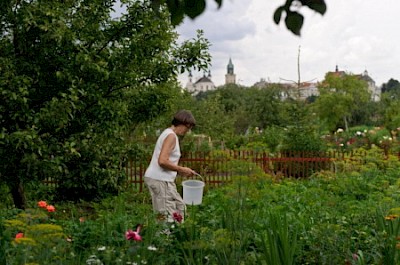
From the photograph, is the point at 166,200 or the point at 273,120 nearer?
the point at 166,200

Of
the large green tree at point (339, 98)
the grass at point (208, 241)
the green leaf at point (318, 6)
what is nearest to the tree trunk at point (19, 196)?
the grass at point (208, 241)

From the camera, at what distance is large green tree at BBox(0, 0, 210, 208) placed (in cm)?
697

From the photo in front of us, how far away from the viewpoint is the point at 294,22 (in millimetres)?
2008

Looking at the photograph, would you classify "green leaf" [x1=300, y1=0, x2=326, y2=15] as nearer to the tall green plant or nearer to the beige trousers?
the tall green plant

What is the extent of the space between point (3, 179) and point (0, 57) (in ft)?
5.33

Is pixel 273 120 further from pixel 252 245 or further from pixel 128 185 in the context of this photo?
pixel 252 245

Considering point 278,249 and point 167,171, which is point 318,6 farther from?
point 167,171

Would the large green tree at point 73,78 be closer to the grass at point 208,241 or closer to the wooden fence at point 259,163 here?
the grass at point 208,241

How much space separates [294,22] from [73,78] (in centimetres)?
568

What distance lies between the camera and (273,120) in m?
37.3

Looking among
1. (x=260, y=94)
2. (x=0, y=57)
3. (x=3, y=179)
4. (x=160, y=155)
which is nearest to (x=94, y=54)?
(x=0, y=57)

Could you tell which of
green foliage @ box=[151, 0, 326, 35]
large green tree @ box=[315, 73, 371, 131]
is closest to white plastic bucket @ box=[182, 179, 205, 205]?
green foliage @ box=[151, 0, 326, 35]

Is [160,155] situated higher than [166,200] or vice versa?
[160,155]

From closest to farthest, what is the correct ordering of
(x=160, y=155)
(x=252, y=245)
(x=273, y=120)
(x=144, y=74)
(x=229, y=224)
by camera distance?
1. (x=229, y=224)
2. (x=252, y=245)
3. (x=160, y=155)
4. (x=144, y=74)
5. (x=273, y=120)
